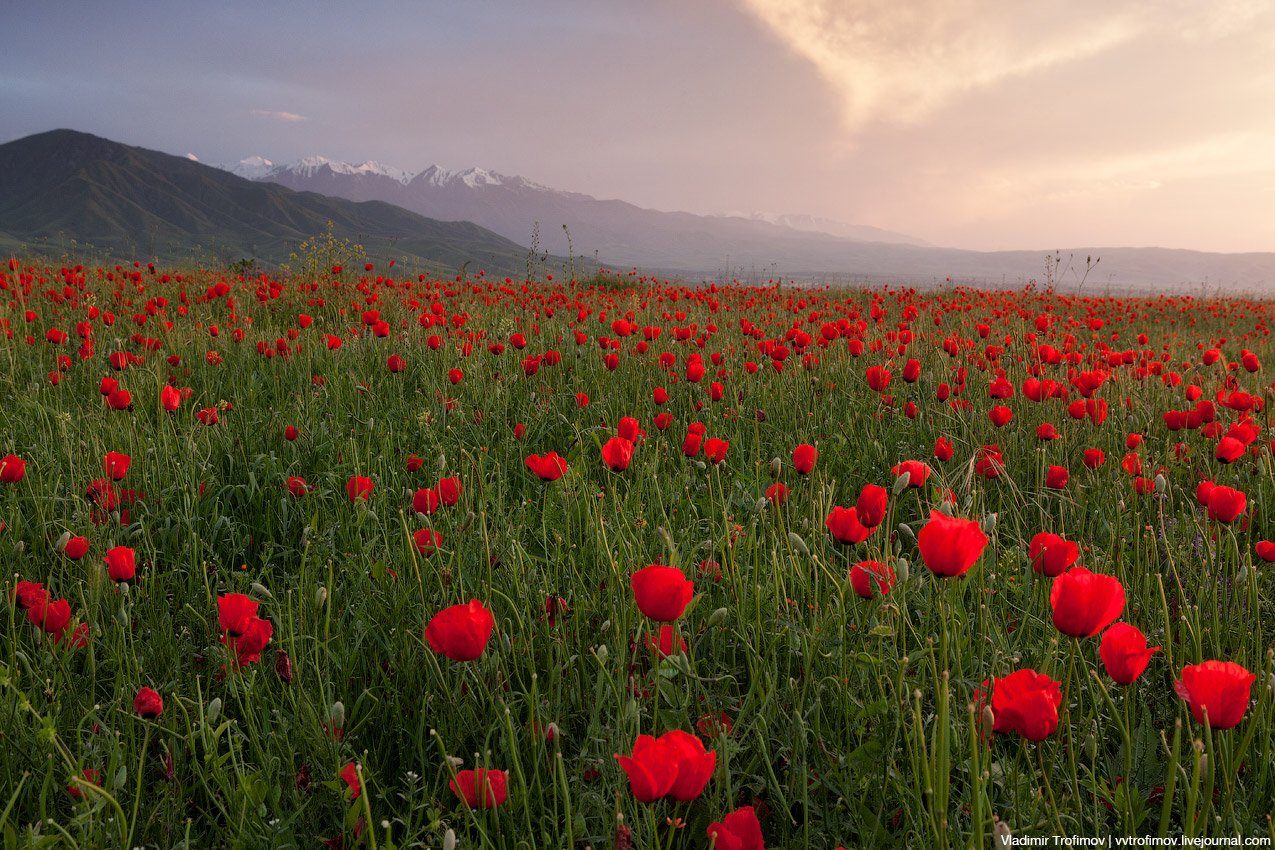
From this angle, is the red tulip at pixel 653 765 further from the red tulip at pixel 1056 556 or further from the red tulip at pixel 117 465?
the red tulip at pixel 117 465

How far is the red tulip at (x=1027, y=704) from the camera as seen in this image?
1.02 m

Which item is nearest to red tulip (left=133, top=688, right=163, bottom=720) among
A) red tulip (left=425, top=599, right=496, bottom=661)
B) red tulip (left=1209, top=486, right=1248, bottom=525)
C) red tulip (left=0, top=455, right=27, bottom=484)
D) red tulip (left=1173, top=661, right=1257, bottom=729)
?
red tulip (left=425, top=599, right=496, bottom=661)

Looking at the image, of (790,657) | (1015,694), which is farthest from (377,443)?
(1015,694)

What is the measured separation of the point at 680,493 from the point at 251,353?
3.74 metres

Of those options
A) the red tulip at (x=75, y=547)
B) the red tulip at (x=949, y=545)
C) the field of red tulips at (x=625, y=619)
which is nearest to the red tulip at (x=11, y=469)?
the field of red tulips at (x=625, y=619)

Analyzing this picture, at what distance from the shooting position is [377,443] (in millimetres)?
3402

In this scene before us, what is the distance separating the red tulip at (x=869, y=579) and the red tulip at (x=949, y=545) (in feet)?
0.89

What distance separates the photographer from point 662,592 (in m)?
1.18

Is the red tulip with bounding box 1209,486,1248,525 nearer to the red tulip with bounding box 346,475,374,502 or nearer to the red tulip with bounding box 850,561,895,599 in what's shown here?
the red tulip with bounding box 850,561,895,599

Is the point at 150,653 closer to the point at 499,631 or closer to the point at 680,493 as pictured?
the point at 499,631

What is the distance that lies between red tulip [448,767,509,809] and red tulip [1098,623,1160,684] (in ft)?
3.18

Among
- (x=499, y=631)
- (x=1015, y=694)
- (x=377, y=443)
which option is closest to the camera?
(x=1015, y=694)

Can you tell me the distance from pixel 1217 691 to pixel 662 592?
0.81 m

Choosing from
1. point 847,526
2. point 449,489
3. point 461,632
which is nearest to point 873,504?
point 847,526
